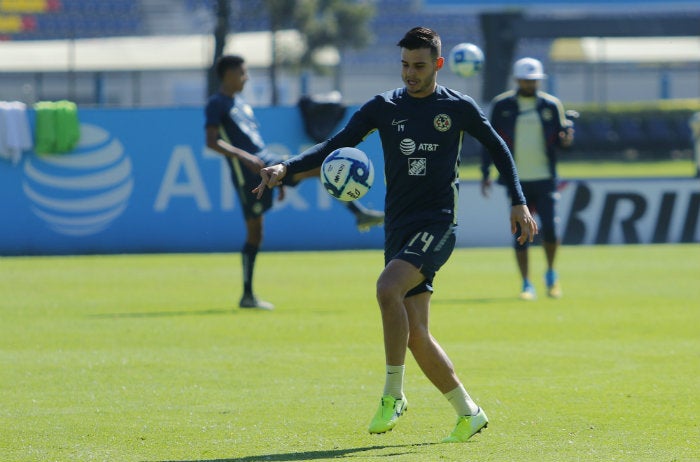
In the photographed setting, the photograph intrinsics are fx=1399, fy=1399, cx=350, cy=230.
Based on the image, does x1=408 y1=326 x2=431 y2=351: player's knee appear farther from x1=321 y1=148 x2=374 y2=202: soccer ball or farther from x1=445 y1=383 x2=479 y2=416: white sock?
x1=321 y1=148 x2=374 y2=202: soccer ball

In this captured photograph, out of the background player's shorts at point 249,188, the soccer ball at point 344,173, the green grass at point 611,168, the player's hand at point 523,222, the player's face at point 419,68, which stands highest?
the player's face at point 419,68

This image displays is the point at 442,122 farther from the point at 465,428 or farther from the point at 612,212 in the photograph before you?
the point at 612,212

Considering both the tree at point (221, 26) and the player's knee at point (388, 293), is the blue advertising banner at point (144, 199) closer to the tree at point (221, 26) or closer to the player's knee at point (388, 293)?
the player's knee at point (388, 293)

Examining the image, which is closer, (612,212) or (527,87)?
(527,87)

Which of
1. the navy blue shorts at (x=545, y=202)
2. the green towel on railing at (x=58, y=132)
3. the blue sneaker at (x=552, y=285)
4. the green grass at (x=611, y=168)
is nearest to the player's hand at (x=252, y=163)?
the navy blue shorts at (x=545, y=202)

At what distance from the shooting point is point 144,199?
1927cm

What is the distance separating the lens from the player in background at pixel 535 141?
556 inches

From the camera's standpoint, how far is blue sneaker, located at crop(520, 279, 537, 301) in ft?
45.2

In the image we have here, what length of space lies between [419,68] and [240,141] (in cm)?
634

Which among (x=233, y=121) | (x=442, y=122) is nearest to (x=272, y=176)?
(x=442, y=122)

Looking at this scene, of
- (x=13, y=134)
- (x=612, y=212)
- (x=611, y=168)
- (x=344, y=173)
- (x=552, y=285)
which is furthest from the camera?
(x=611, y=168)

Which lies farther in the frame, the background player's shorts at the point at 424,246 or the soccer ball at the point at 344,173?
the soccer ball at the point at 344,173

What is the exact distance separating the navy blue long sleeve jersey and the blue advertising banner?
460 inches

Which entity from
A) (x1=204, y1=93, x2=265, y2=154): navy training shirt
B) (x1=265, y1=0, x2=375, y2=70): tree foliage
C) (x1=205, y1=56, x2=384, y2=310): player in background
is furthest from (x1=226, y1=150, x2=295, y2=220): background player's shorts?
(x1=265, y1=0, x2=375, y2=70): tree foliage
